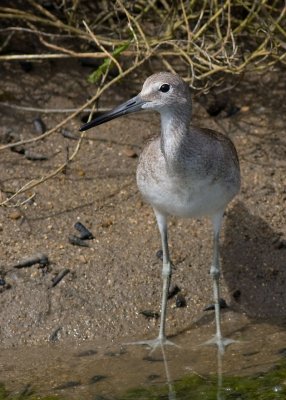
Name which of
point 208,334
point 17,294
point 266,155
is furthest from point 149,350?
point 266,155

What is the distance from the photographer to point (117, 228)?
6254 mm

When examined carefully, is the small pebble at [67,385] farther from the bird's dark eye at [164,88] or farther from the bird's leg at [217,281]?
the bird's dark eye at [164,88]

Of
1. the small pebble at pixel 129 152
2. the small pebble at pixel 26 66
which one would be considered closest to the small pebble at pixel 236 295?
the small pebble at pixel 129 152

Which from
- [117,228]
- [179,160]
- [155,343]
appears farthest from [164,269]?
[179,160]

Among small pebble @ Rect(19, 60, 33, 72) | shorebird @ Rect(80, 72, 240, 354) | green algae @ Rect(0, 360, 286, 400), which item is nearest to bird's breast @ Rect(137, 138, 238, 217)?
shorebird @ Rect(80, 72, 240, 354)

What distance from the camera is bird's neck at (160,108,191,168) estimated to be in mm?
5223

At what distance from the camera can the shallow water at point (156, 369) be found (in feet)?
16.4

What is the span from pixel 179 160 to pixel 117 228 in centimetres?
115

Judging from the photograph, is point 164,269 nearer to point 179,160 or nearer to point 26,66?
point 179,160

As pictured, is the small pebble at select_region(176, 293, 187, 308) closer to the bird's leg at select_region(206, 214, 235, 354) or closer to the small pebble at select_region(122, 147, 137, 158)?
the bird's leg at select_region(206, 214, 235, 354)

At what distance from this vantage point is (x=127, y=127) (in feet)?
22.8

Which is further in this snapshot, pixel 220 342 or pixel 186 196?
pixel 220 342

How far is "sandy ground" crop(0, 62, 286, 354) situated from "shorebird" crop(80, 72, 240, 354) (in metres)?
0.45

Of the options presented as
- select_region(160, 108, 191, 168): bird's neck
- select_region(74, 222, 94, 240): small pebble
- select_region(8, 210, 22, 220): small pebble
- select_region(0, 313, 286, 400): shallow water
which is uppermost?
select_region(160, 108, 191, 168): bird's neck
